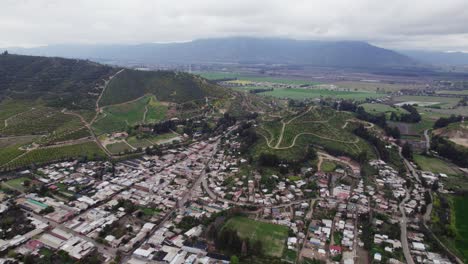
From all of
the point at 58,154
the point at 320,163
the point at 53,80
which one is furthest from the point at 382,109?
the point at 53,80

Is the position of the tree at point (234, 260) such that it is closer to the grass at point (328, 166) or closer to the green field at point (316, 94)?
the grass at point (328, 166)

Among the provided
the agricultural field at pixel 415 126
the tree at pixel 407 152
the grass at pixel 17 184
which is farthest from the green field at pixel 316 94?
the grass at pixel 17 184

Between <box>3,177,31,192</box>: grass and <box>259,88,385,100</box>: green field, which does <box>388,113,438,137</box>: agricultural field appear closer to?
<box>259,88,385,100</box>: green field

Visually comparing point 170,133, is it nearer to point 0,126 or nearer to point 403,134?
point 0,126

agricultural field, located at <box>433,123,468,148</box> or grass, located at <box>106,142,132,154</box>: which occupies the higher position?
agricultural field, located at <box>433,123,468,148</box>

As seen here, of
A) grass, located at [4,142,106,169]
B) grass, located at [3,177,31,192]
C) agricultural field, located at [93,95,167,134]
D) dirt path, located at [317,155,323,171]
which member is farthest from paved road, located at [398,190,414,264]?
agricultural field, located at [93,95,167,134]

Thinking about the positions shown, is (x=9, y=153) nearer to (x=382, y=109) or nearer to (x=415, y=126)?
(x=415, y=126)

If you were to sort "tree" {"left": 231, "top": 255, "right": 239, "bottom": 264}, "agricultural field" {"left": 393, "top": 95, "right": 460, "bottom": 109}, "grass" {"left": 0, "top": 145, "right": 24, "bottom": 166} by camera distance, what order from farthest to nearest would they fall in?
"agricultural field" {"left": 393, "top": 95, "right": 460, "bottom": 109}
"grass" {"left": 0, "top": 145, "right": 24, "bottom": 166}
"tree" {"left": 231, "top": 255, "right": 239, "bottom": 264}
